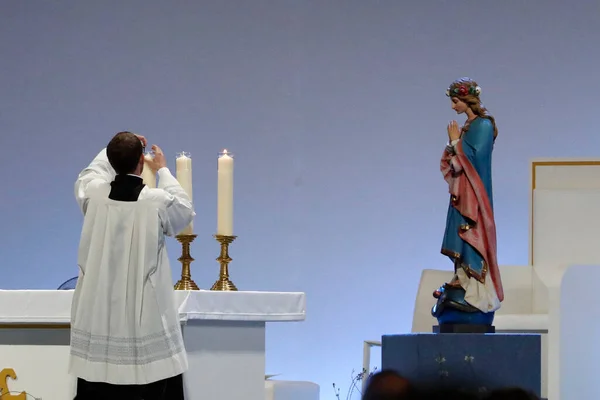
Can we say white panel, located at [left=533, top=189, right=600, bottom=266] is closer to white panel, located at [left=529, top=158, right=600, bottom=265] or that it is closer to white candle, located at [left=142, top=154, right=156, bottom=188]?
white panel, located at [left=529, top=158, right=600, bottom=265]

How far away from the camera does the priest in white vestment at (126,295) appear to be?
8.70 ft

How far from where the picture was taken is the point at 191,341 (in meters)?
3.00

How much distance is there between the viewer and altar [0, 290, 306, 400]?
2.95 meters

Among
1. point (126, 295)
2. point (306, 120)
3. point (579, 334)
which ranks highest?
Result: point (306, 120)

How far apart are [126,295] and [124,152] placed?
39 centimetres

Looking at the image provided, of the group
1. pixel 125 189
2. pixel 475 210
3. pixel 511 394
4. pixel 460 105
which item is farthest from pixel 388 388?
pixel 460 105

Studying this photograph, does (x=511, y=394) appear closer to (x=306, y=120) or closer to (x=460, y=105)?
(x=460, y=105)

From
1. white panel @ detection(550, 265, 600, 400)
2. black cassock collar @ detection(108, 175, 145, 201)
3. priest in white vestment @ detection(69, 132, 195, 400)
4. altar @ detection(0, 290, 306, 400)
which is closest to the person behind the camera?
priest in white vestment @ detection(69, 132, 195, 400)

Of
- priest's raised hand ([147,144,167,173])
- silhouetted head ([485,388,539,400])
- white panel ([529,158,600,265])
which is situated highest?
white panel ([529,158,600,265])

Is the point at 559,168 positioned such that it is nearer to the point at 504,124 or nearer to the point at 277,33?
the point at 504,124

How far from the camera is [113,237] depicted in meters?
2.71

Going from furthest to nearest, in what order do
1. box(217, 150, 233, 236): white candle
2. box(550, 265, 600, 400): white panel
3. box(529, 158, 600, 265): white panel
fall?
box(529, 158, 600, 265): white panel → box(550, 265, 600, 400): white panel → box(217, 150, 233, 236): white candle

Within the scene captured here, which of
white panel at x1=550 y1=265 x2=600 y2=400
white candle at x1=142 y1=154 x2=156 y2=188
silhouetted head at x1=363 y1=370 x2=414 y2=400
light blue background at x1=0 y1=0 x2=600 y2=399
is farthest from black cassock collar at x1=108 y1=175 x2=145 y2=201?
light blue background at x1=0 y1=0 x2=600 y2=399

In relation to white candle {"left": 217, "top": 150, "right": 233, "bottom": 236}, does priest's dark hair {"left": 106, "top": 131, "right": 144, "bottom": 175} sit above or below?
above
